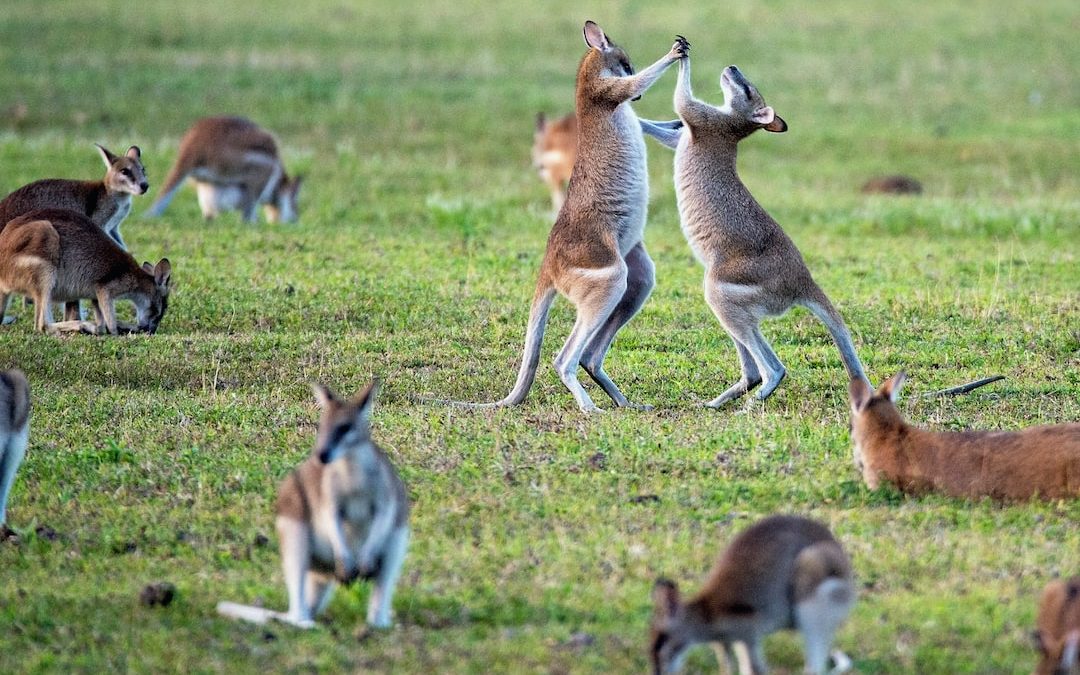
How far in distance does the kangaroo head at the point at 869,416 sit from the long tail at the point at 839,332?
1.37m

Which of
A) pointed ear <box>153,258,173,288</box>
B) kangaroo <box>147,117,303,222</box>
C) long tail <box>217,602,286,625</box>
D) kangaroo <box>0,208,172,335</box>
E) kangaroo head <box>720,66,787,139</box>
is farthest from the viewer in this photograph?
kangaroo <box>147,117,303,222</box>

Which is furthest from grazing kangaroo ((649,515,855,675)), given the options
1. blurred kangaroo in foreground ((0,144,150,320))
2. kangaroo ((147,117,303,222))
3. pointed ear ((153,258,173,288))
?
kangaroo ((147,117,303,222))

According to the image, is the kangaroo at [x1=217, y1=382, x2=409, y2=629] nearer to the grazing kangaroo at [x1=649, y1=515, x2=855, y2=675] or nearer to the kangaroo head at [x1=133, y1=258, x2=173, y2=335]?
the grazing kangaroo at [x1=649, y1=515, x2=855, y2=675]

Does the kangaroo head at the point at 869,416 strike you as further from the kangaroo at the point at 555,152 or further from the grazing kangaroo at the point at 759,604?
the kangaroo at the point at 555,152

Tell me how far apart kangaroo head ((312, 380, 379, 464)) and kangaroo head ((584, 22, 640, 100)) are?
4185mm

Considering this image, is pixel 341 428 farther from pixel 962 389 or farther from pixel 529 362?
pixel 962 389

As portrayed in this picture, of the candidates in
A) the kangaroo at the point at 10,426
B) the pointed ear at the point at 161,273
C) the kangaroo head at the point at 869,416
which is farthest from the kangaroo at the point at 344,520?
the pointed ear at the point at 161,273

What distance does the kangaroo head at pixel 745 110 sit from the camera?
848 cm

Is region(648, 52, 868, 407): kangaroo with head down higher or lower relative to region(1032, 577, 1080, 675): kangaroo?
higher

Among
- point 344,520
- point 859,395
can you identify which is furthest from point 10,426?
point 859,395

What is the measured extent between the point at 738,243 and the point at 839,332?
0.69m

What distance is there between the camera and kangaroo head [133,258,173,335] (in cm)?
963

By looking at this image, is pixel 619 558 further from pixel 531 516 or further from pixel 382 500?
pixel 382 500

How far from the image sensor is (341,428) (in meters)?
4.73
